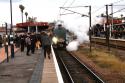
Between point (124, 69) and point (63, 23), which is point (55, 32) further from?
point (124, 69)

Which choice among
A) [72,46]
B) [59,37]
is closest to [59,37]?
[59,37]

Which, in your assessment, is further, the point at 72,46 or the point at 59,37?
the point at 72,46

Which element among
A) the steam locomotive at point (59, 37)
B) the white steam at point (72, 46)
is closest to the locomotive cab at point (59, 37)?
the steam locomotive at point (59, 37)

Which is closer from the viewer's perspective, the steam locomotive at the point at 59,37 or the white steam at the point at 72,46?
the steam locomotive at the point at 59,37

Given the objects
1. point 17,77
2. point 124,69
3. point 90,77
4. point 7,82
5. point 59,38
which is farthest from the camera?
point 59,38

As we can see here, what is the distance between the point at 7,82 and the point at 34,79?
42.0 inches

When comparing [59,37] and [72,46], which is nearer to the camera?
[59,37]

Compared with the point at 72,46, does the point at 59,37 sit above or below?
above

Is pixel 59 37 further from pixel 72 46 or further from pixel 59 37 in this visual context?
pixel 72 46

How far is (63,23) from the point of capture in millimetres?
54375

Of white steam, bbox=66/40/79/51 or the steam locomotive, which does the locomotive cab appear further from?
A: white steam, bbox=66/40/79/51

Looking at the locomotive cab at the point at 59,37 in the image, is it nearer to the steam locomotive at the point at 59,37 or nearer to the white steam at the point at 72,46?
the steam locomotive at the point at 59,37

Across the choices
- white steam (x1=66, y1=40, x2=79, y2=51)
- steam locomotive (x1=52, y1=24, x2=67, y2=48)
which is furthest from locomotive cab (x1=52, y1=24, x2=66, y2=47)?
white steam (x1=66, y1=40, x2=79, y2=51)

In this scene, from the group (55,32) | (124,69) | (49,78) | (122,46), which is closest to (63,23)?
(55,32)
